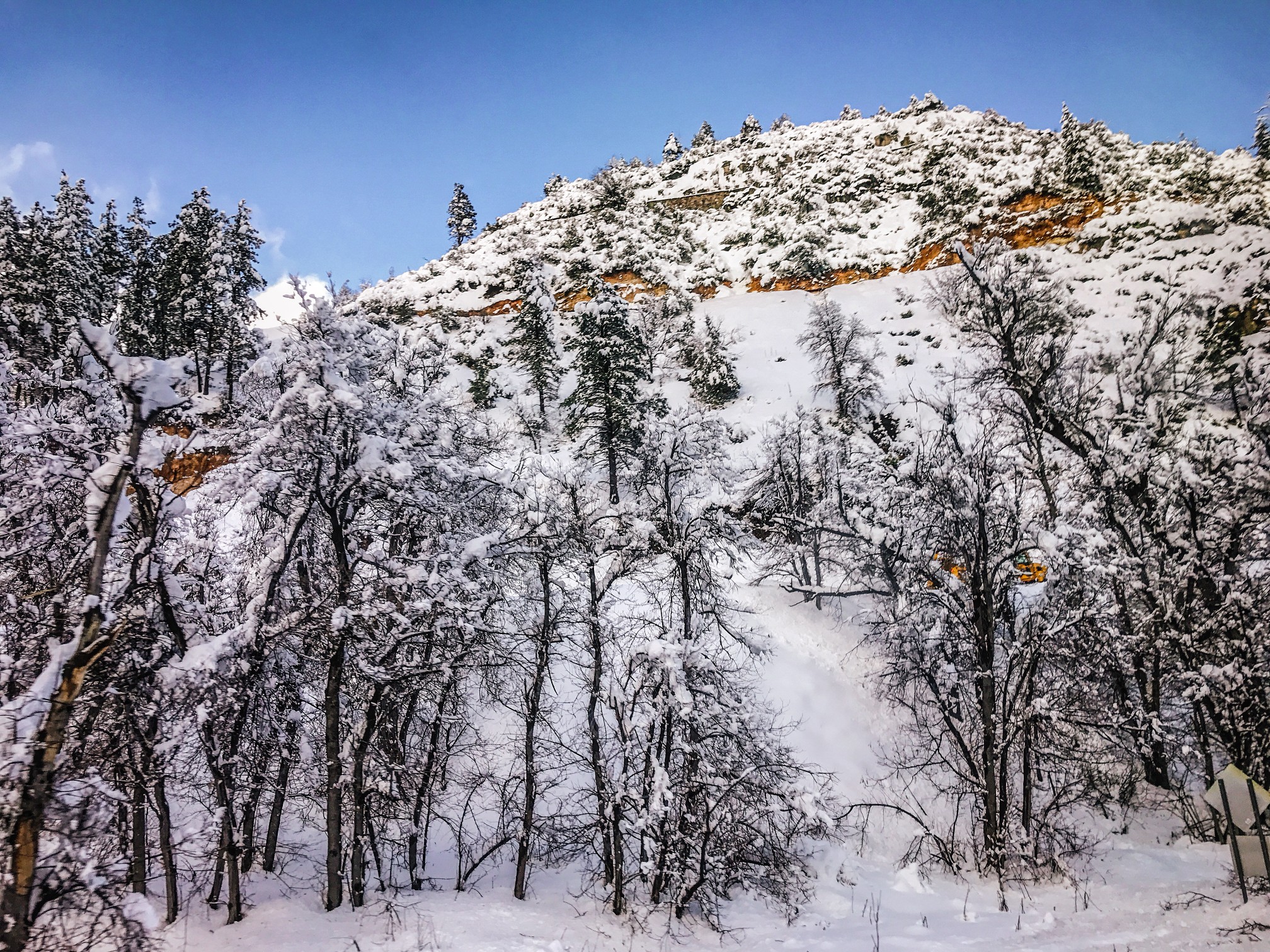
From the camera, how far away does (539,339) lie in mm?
39781

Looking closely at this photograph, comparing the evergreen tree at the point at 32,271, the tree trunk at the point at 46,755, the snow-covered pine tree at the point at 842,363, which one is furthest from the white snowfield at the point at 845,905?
the evergreen tree at the point at 32,271

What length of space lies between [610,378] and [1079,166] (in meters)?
50.1

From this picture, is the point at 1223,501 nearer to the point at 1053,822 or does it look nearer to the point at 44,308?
the point at 1053,822

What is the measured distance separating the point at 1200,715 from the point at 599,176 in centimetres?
8266

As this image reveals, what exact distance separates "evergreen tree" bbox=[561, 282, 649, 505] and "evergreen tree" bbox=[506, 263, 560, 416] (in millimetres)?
8207

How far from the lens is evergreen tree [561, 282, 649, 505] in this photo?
27.9m

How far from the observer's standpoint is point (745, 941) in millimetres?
9602

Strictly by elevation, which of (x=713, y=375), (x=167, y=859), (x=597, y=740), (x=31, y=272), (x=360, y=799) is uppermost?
(x=31, y=272)

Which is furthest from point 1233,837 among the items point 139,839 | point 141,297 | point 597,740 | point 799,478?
point 141,297

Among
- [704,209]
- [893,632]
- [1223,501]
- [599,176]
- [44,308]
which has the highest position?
[599,176]

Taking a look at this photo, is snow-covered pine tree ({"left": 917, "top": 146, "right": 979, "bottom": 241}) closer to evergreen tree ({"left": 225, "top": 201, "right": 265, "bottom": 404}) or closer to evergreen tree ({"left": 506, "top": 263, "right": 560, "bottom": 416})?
evergreen tree ({"left": 506, "top": 263, "right": 560, "bottom": 416})

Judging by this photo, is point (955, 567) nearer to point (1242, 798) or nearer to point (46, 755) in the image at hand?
point (1242, 798)

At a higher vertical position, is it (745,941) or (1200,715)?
(1200,715)

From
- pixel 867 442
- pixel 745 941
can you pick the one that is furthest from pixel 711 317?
pixel 745 941
